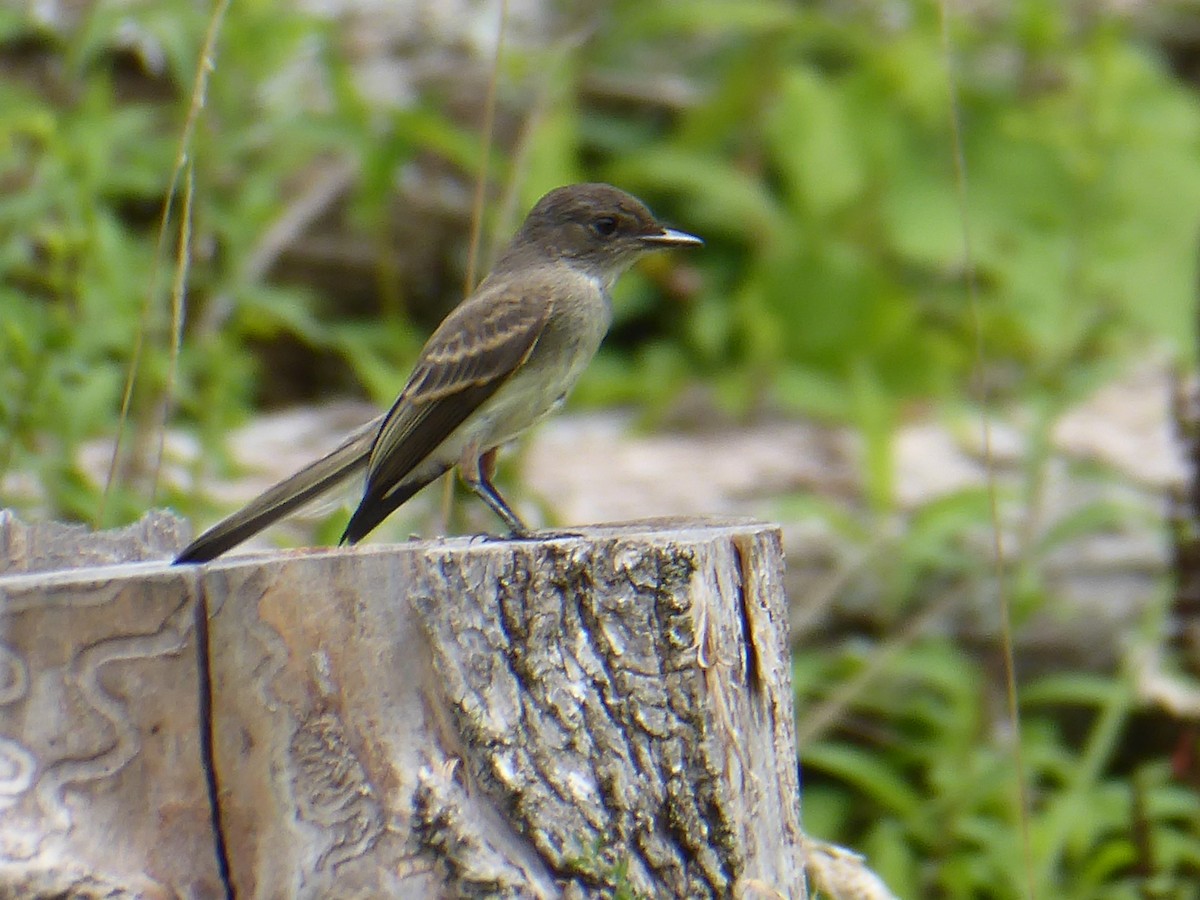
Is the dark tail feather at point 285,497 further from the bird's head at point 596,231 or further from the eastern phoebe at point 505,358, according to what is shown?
the bird's head at point 596,231

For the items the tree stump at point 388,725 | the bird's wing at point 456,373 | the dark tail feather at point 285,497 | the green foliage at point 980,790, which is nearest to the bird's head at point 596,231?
the bird's wing at point 456,373

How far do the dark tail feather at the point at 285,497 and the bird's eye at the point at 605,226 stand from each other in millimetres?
881

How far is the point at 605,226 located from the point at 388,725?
2.14 meters

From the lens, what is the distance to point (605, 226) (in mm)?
4398

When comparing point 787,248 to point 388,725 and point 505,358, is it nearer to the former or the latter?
point 505,358

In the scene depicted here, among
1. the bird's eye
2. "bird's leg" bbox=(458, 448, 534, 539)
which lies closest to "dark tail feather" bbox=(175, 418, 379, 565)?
"bird's leg" bbox=(458, 448, 534, 539)

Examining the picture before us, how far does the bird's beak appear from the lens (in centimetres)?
421

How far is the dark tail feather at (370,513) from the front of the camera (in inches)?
141

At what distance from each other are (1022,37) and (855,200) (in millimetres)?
1076

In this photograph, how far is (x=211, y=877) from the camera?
251 cm

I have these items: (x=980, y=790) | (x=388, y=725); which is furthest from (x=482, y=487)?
(x=980, y=790)

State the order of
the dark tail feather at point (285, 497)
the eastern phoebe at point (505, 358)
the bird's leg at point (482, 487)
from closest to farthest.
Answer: the dark tail feather at point (285, 497), the eastern phoebe at point (505, 358), the bird's leg at point (482, 487)

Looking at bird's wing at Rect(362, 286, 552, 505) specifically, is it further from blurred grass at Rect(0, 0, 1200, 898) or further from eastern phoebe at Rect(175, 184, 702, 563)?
blurred grass at Rect(0, 0, 1200, 898)

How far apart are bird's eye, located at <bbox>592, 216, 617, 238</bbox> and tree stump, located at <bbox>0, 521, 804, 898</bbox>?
69.9 inches
